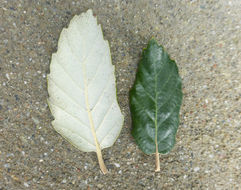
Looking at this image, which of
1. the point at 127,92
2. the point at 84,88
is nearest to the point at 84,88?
the point at 84,88

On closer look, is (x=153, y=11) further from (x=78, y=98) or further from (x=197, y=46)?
(x=78, y=98)

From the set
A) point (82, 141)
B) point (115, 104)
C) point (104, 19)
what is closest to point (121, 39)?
point (104, 19)

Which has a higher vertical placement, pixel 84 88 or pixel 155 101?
pixel 84 88

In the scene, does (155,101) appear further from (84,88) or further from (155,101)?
(84,88)
